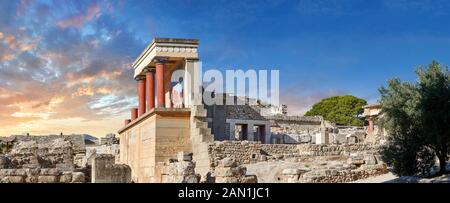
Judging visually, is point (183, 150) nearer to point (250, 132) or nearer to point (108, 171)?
point (108, 171)

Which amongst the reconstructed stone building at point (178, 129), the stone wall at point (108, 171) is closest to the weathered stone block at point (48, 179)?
the stone wall at point (108, 171)

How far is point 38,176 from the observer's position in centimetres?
1686

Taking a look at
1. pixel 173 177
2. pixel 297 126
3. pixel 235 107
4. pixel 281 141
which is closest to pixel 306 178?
pixel 173 177

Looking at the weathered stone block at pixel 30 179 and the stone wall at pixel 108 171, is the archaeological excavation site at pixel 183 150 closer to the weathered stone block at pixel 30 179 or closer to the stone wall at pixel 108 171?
the stone wall at pixel 108 171

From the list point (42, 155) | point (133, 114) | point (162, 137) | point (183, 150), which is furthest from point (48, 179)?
point (133, 114)

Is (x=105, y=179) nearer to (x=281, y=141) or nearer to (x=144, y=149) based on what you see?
(x=144, y=149)

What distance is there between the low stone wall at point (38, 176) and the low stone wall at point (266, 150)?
9.96 metres

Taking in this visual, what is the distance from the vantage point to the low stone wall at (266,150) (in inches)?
1078

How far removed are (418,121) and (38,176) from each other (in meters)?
13.1

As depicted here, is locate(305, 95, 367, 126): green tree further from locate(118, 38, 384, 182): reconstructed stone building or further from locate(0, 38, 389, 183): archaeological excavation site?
locate(118, 38, 384, 182): reconstructed stone building

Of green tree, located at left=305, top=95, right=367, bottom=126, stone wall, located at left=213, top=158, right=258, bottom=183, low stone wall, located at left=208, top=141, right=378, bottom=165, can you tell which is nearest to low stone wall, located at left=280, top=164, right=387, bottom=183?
stone wall, located at left=213, top=158, right=258, bottom=183

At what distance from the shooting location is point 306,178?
2194 cm

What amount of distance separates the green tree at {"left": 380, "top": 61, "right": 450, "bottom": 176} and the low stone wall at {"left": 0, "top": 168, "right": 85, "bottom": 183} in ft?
39.2
